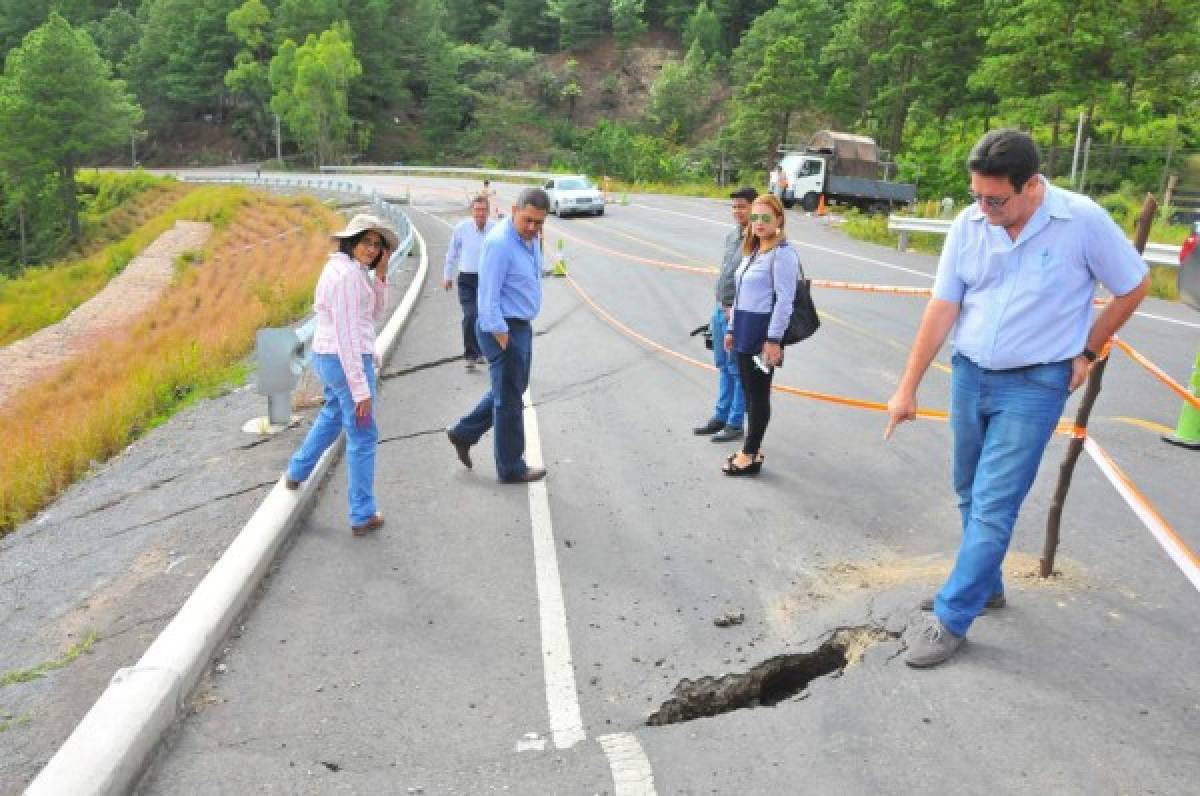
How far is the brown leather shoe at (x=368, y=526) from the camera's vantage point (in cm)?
557

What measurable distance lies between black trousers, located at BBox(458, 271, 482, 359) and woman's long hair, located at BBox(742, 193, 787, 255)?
399 cm

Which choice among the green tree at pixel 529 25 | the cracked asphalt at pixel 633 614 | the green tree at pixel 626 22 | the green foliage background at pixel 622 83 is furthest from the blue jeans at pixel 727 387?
the green tree at pixel 529 25

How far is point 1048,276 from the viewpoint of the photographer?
367cm

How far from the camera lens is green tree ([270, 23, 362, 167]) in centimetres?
6650

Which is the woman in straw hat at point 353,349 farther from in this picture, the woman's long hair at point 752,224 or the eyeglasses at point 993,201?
the eyeglasses at point 993,201

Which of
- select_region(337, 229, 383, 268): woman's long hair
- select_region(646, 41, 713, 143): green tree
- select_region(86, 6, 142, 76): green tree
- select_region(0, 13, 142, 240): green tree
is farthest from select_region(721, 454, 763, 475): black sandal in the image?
select_region(86, 6, 142, 76): green tree

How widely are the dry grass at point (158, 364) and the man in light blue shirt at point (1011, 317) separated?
281 inches

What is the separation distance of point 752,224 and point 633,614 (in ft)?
9.52

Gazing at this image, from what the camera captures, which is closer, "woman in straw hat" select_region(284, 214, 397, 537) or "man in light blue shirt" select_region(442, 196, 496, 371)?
"woman in straw hat" select_region(284, 214, 397, 537)

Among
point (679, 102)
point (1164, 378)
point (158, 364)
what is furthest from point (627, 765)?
point (679, 102)

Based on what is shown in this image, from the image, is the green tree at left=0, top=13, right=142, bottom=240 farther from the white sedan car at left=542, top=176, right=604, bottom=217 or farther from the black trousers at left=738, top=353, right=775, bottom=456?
the black trousers at left=738, top=353, right=775, bottom=456

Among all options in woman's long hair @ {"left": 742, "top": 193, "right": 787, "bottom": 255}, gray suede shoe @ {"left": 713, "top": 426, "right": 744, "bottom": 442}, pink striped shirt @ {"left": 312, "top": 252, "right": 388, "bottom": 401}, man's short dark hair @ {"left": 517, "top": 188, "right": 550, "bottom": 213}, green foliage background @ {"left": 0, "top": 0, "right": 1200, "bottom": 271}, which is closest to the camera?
pink striped shirt @ {"left": 312, "top": 252, "right": 388, "bottom": 401}

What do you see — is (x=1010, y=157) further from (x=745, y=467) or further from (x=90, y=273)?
(x=90, y=273)

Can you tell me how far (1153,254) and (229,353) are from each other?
46.1ft
